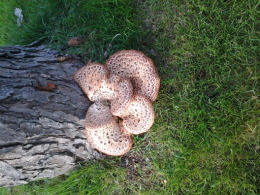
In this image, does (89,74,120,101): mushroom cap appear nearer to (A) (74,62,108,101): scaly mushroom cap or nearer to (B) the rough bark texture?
(A) (74,62,108,101): scaly mushroom cap

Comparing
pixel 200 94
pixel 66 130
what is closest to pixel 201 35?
pixel 200 94

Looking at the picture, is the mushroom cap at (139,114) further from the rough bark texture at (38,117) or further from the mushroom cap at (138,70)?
the rough bark texture at (38,117)

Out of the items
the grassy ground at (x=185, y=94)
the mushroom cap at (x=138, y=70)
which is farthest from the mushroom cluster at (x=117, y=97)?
the grassy ground at (x=185, y=94)

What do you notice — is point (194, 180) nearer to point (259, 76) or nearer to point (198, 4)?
point (259, 76)

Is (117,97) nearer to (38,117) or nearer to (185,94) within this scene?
Result: (38,117)

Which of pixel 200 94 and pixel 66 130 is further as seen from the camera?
pixel 200 94

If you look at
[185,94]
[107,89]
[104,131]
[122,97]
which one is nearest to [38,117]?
[104,131]
